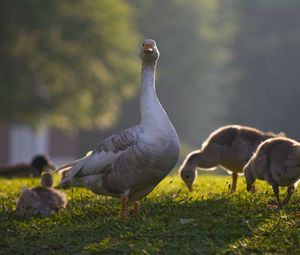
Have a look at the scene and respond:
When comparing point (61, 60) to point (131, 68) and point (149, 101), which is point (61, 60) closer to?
point (131, 68)

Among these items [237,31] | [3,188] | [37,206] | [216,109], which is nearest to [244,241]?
[37,206]

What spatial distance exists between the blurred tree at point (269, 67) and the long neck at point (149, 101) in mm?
61076

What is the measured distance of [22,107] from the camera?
132ft

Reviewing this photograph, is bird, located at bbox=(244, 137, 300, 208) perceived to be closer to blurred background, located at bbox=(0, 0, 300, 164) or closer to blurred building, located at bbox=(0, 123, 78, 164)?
blurred background, located at bbox=(0, 0, 300, 164)

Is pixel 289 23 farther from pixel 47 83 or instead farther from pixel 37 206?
pixel 37 206

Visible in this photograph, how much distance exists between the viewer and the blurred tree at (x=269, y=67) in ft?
237

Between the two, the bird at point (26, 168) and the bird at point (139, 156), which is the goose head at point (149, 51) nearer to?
the bird at point (139, 156)

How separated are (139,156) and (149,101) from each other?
873 millimetres

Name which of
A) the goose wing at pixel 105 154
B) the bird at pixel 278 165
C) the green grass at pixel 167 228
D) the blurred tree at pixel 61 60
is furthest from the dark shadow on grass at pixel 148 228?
the blurred tree at pixel 61 60

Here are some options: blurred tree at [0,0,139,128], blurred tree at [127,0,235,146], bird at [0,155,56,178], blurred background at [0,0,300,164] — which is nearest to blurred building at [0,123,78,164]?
blurred background at [0,0,300,164]

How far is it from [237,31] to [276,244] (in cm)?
7103

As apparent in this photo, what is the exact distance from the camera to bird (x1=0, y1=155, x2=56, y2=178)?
1814 cm

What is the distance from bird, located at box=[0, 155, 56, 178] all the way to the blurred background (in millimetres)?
18938

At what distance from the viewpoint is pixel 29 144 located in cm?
5112
